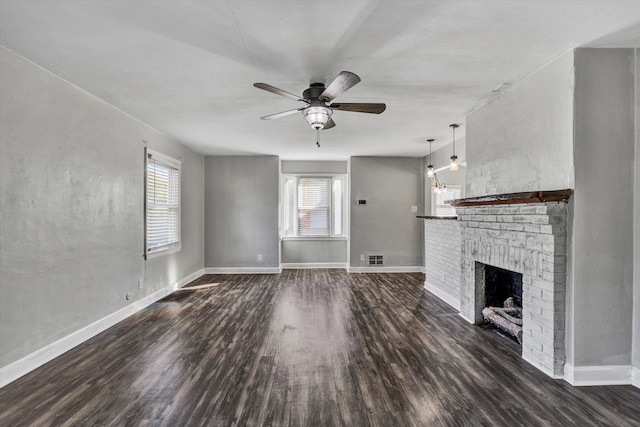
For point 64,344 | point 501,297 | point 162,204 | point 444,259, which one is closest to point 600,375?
point 501,297

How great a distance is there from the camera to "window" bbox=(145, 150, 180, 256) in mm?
4539

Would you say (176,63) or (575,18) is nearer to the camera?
(575,18)

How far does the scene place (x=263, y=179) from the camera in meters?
6.81

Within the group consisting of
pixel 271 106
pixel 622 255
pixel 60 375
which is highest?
pixel 271 106

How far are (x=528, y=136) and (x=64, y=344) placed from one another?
4.66 m

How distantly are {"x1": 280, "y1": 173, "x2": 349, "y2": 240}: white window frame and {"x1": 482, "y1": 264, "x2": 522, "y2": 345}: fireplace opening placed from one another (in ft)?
13.0

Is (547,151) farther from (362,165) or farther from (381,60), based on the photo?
(362,165)

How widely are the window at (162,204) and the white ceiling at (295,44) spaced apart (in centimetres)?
123

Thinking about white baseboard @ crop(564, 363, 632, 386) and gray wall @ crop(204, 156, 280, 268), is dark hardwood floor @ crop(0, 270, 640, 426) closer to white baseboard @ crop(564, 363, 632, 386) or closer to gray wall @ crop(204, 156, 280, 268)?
white baseboard @ crop(564, 363, 632, 386)

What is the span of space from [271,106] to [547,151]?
107 inches

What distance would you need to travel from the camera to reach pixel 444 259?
4.82 metres

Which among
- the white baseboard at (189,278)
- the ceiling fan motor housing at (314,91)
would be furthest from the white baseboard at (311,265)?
the ceiling fan motor housing at (314,91)

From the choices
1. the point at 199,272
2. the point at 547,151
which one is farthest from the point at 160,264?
the point at 547,151

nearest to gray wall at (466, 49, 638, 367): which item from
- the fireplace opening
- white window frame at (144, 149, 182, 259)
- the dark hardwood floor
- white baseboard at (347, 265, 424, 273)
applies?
the dark hardwood floor
